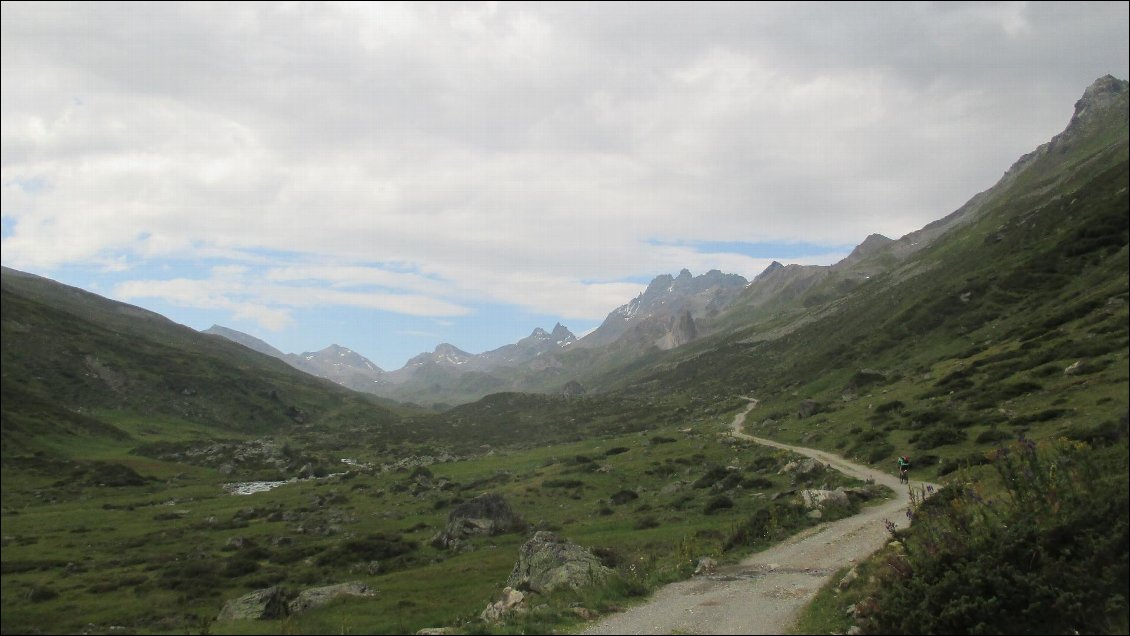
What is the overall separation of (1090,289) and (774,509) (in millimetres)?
62951

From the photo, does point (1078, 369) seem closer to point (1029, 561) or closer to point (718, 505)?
point (718, 505)

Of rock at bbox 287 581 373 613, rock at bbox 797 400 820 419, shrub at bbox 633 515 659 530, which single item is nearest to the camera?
rock at bbox 287 581 373 613

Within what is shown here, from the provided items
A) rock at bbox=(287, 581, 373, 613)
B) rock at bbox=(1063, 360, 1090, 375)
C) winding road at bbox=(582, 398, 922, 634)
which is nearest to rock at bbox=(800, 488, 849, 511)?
winding road at bbox=(582, 398, 922, 634)

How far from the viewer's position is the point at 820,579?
64.8 ft

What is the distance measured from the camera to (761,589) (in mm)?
19375

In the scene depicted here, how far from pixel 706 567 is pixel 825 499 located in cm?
1400

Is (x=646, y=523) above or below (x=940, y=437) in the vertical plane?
below

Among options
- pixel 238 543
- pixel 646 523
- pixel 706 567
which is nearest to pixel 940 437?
pixel 646 523

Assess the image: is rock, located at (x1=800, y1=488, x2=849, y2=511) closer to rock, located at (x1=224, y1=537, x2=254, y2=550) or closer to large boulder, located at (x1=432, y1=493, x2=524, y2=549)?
large boulder, located at (x1=432, y1=493, x2=524, y2=549)

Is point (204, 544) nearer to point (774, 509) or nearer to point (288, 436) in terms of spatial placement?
point (774, 509)

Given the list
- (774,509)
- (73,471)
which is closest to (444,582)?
(774,509)

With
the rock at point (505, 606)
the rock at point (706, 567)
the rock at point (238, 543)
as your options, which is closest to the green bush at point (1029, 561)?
the rock at point (706, 567)

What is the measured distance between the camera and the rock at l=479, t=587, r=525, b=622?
2222cm

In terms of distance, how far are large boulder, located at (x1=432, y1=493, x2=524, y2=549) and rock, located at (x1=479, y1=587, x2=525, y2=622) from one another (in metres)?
27.4
